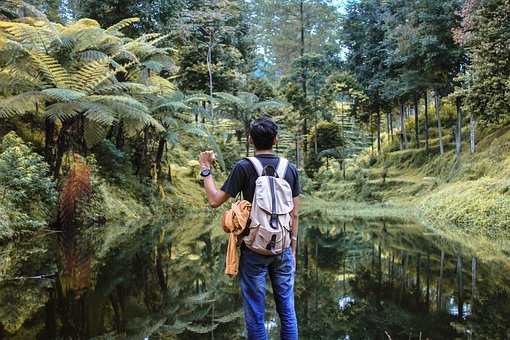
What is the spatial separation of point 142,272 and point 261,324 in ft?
10.7

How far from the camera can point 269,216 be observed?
2965 mm

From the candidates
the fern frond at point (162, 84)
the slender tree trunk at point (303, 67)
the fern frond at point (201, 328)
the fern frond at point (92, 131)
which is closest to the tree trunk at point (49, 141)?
the fern frond at point (92, 131)

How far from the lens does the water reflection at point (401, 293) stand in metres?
3.86

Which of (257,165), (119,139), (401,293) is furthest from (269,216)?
(119,139)

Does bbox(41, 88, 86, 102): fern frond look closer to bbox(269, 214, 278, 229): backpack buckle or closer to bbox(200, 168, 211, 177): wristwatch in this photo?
bbox(200, 168, 211, 177): wristwatch

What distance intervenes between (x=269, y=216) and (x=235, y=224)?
212mm

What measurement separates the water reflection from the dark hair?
134 cm

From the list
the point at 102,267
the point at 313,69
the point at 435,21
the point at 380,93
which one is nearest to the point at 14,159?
the point at 102,267

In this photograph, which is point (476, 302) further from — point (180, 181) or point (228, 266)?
point (180, 181)

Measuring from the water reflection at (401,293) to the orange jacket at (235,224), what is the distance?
1006 millimetres

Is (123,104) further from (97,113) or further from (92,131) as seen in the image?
(92,131)

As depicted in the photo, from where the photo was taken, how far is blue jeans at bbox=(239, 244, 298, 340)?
10.1ft

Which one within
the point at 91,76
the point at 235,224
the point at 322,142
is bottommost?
the point at 235,224

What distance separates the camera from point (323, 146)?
1210 inches
